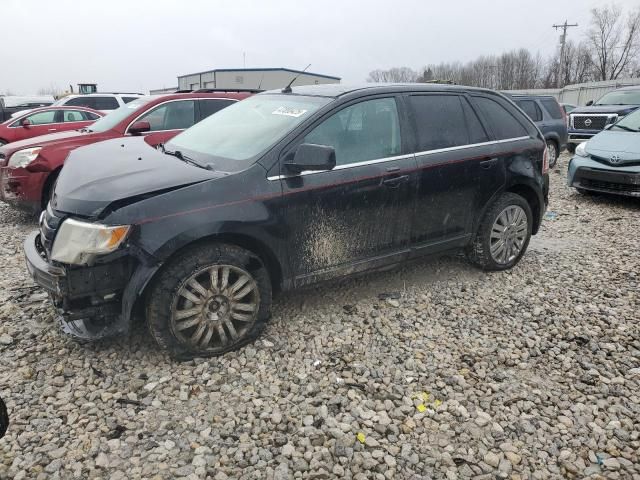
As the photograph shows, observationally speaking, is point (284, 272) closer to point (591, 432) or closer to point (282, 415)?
point (282, 415)

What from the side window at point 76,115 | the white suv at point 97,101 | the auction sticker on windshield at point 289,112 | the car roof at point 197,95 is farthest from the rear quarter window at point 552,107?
the white suv at point 97,101

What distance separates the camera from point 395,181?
3.78 metres

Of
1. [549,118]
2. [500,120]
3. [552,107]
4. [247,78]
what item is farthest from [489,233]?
[247,78]

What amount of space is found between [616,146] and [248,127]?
6.65m

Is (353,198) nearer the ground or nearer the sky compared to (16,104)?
nearer the ground

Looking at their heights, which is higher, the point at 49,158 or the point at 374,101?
the point at 374,101

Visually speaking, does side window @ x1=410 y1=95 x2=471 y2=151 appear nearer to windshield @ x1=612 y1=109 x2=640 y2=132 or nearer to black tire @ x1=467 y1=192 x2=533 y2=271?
black tire @ x1=467 y1=192 x2=533 y2=271

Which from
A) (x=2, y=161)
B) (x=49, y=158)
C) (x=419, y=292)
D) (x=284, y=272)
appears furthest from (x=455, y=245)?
(x=2, y=161)

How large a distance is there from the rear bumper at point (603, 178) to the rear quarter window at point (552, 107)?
3.74 meters

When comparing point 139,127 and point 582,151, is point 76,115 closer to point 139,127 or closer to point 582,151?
point 139,127

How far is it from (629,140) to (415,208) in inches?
228

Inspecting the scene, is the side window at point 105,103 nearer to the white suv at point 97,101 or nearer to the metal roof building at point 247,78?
the white suv at point 97,101

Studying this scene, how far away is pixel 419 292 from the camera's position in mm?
4387

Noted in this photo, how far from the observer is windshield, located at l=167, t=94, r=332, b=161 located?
3483 millimetres
